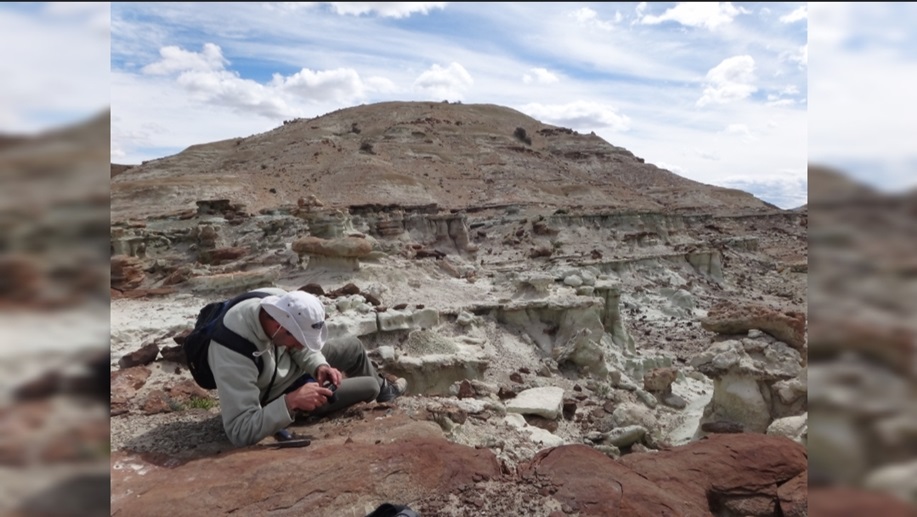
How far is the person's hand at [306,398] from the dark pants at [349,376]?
289 millimetres

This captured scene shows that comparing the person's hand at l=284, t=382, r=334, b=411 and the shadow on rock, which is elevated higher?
the person's hand at l=284, t=382, r=334, b=411

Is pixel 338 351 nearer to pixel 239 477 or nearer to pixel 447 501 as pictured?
pixel 239 477

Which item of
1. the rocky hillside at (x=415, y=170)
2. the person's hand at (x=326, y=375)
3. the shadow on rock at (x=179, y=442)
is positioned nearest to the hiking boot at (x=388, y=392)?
the person's hand at (x=326, y=375)

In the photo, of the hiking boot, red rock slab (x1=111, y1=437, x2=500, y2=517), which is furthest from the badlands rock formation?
the hiking boot

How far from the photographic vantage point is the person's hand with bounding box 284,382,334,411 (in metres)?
3.24

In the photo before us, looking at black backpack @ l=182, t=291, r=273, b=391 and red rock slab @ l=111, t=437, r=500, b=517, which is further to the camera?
black backpack @ l=182, t=291, r=273, b=391

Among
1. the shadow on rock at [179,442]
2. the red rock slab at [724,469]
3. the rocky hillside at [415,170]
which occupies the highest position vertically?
the rocky hillside at [415,170]

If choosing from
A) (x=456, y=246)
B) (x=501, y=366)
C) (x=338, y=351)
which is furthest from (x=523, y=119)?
(x=338, y=351)

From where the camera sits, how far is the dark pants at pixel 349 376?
3738 mm

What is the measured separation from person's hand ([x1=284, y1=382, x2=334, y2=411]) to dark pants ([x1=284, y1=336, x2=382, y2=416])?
0.29m

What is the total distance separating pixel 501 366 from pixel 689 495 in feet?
20.6

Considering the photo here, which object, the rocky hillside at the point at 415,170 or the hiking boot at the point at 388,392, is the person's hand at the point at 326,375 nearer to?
the hiking boot at the point at 388,392

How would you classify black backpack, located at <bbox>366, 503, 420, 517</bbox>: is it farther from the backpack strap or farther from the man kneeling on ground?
the backpack strap

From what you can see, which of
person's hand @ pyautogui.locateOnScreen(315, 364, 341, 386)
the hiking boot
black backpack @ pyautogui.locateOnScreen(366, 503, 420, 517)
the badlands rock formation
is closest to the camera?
black backpack @ pyautogui.locateOnScreen(366, 503, 420, 517)
